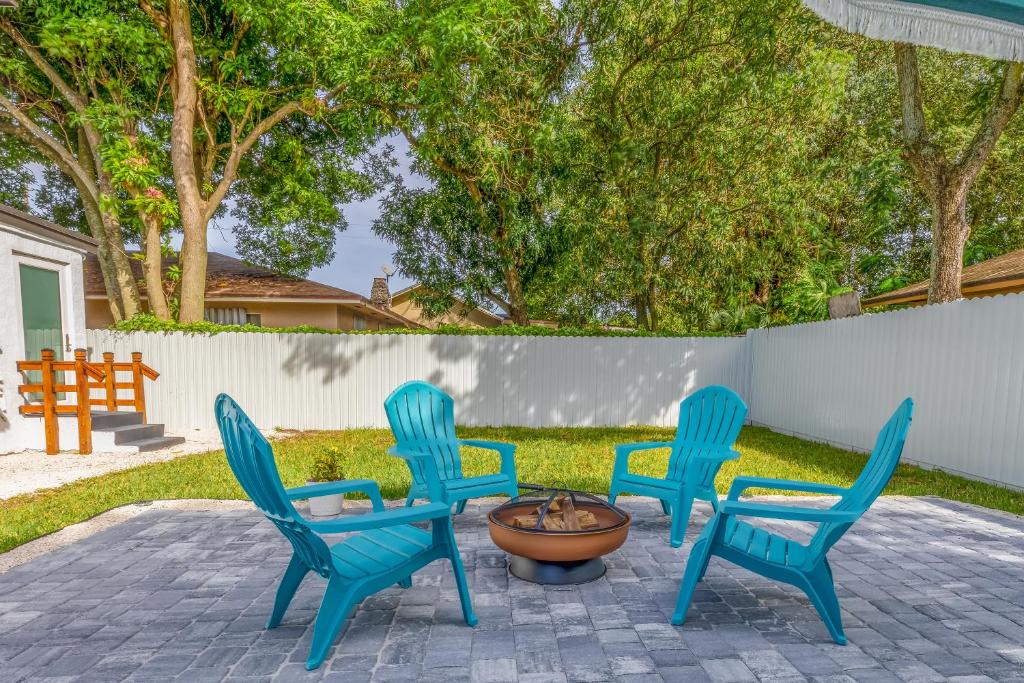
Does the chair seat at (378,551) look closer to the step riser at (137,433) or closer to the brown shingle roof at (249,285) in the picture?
the step riser at (137,433)

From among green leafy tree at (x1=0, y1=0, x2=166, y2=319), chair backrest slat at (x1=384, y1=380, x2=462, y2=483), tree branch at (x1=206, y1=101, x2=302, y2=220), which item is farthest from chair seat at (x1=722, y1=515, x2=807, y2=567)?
tree branch at (x1=206, y1=101, x2=302, y2=220)

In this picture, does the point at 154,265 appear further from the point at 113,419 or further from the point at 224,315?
the point at 113,419

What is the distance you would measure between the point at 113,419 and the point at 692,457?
7.49 meters

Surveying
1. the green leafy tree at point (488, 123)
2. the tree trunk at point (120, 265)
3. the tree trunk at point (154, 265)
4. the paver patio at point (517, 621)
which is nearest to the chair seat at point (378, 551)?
the paver patio at point (517, 621)

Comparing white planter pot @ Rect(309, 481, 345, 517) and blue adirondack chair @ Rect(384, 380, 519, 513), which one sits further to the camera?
white planter pot @ Rect(309, 481, 345, 517)

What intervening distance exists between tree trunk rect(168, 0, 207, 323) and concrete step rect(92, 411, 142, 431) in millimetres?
2556

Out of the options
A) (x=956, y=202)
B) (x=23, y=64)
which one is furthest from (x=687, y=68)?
(x=23, y=64)

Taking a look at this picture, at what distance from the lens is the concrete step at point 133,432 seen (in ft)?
21.6

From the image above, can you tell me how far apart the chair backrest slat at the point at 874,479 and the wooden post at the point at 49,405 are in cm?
807

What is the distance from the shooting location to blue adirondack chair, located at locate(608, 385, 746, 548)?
355 centimetres

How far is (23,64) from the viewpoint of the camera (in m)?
9.08

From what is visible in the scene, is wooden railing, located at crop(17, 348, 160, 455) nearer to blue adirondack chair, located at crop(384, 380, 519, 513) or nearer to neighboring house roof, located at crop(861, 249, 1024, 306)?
blue adirondack chair, located at crop(384, 380, 519, 513)

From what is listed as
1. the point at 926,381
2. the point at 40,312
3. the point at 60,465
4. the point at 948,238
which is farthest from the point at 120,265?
the point at 948,238

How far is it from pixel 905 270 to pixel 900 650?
651 inches
